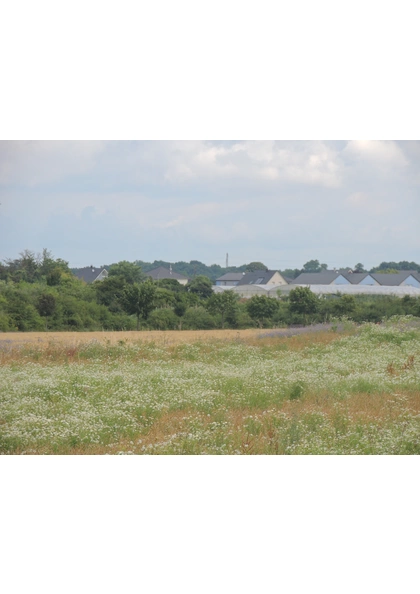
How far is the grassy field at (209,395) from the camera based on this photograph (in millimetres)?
5230

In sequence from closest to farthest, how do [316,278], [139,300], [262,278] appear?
[316,278]
[262,278]
[139,300]

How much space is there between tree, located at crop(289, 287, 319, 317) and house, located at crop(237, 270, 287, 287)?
0.26 m

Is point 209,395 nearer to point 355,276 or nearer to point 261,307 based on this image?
point 355,276

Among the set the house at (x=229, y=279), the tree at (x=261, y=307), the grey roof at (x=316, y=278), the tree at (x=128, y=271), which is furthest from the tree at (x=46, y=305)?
the grey roof at (x=316, y=278)

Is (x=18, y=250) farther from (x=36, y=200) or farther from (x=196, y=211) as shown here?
(x=196, y=211)

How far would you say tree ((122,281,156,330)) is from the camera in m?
9.22

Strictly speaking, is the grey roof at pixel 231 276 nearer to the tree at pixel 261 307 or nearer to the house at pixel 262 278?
the house at pixel 262 278

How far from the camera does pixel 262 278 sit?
9.16 m

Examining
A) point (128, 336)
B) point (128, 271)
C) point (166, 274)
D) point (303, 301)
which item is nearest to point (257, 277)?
point (303, 301)

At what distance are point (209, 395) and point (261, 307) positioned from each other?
3.78m

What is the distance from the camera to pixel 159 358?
24.6 ft

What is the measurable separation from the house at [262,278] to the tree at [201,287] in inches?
21.7

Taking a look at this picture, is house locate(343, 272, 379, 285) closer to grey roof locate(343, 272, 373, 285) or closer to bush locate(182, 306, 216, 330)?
grey roof locate(343, 272, 373, 285)

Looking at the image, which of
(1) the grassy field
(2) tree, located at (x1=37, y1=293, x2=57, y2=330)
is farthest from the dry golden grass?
(2) tree, located at (x1=37, y1=293, x2=57, y2=330)
